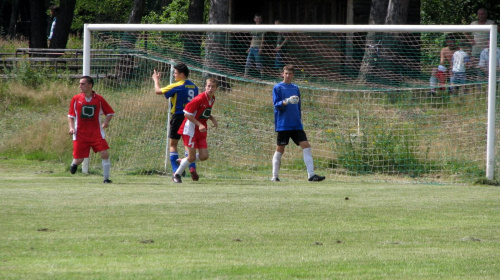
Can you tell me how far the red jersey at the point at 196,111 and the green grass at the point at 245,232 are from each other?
1084mm

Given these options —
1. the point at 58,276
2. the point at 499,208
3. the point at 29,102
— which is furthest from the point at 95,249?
the point at 29,102

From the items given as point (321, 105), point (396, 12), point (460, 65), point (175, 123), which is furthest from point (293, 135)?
point (396, 12)

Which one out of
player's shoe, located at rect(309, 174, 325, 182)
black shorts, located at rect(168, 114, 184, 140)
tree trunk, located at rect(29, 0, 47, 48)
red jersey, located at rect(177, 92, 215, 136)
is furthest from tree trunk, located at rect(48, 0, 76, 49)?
player's shoe, located at rect(309, 174, 325, 182)

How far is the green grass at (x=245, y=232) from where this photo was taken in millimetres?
5250

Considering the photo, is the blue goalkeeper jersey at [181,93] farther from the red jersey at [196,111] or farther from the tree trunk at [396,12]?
the tree trunk at [396,12]

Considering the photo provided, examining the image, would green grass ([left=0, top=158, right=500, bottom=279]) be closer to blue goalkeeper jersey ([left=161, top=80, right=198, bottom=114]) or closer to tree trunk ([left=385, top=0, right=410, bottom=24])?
blue goalkeeper jersey ([left=161, top=80, right=198, bottom=114])

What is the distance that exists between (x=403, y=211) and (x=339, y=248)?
2149 mm

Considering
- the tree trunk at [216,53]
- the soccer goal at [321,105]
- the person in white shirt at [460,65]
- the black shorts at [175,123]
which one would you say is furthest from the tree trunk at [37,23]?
the person in white shirt at [460,65]

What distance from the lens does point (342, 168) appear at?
1352 cm

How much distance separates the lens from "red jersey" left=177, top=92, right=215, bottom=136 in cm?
1088

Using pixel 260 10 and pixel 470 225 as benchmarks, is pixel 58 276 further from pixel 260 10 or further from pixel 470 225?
pixel 260 10

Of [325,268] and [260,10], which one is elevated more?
[260,10]

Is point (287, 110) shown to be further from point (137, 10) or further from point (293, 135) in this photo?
point (137, 10)

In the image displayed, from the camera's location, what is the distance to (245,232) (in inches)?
261
